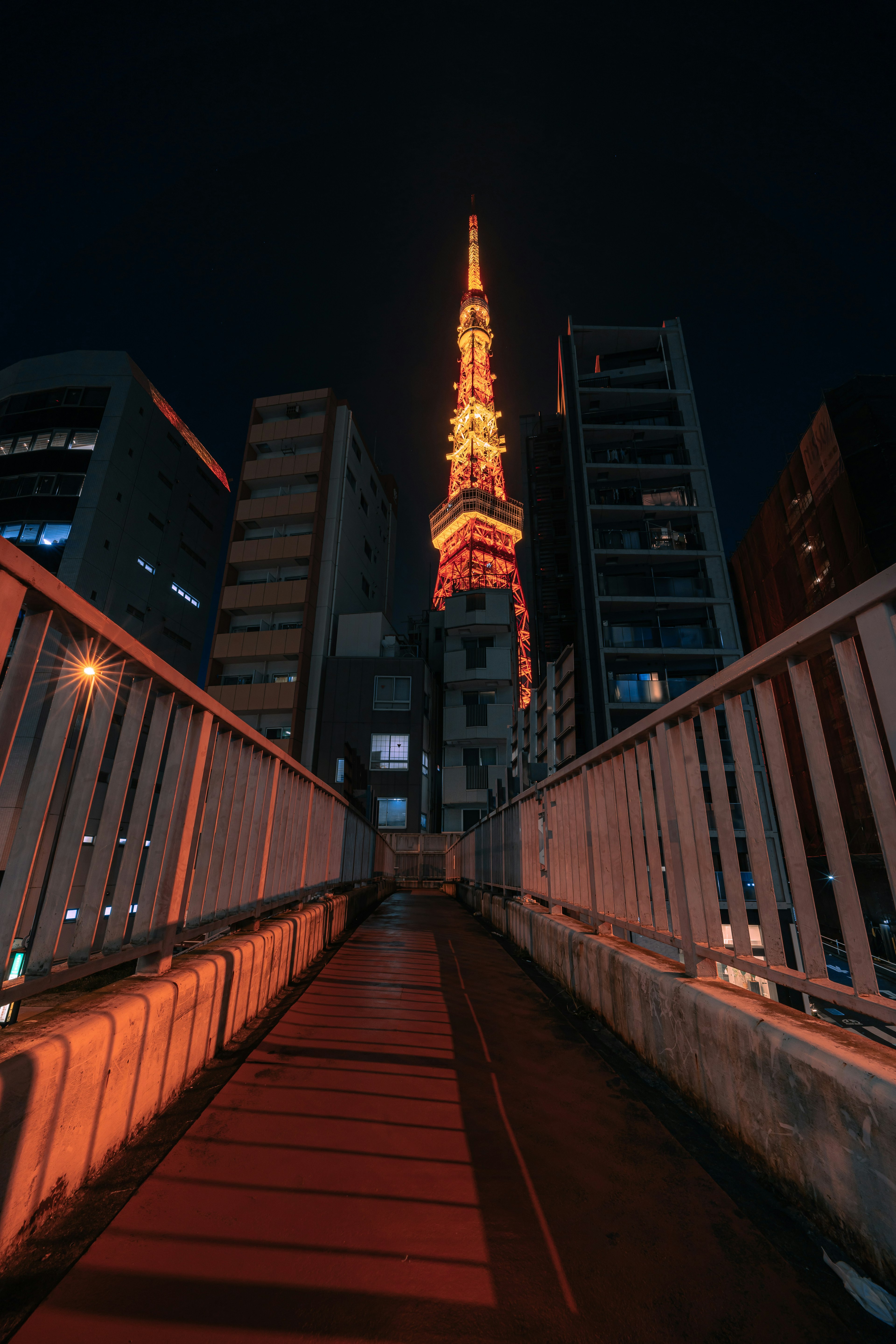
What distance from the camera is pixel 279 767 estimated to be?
421cm

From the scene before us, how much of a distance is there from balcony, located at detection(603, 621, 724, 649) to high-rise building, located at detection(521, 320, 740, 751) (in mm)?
63

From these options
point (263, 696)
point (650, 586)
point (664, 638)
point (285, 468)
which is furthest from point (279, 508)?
point (664, 638)

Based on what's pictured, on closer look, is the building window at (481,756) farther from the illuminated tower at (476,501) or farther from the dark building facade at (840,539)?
the dark building facade at (840,539)

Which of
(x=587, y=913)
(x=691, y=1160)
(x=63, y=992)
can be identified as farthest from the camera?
(x=587, y=913)

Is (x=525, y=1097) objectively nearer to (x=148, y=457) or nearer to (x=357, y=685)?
(x=357, y=685)

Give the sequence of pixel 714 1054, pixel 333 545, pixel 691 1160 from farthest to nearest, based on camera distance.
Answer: pixel 333 545 → pixel 714 1054 → pixel 691 1160

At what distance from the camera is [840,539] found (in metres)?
32.1

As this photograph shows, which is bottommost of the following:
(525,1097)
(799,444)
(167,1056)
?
(525,1097)

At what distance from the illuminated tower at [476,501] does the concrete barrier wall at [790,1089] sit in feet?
159

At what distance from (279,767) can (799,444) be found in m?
43.1

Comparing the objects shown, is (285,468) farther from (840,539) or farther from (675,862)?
(675,862)

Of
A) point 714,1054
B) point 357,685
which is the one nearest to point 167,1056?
point 714,1054

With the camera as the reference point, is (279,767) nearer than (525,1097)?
No

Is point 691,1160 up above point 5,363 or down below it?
below
